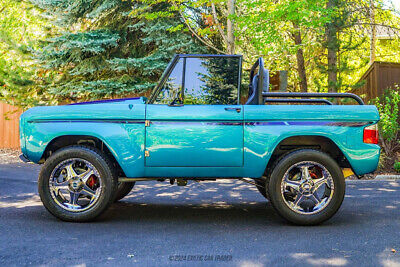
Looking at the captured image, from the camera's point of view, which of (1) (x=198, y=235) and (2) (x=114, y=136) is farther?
(2) (x=114, y=136)

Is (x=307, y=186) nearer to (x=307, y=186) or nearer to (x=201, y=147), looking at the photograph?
(x=307, y=186)

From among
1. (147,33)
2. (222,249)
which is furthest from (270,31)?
(222,249)

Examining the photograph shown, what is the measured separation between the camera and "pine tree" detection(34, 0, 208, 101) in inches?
580

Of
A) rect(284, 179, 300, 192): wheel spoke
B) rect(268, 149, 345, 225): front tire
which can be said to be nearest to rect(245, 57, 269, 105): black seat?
rect(268, 149, 345, 225): front tire

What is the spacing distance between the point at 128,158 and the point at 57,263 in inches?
68.2

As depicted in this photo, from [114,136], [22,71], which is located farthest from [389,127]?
[22,71]

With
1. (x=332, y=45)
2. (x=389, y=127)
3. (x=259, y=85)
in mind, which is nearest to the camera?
(x=259, y=85)

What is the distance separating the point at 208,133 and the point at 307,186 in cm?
130

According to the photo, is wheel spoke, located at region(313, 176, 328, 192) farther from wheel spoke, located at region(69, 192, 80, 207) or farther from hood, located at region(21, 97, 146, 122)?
wheel spoke, located at region(69, 192, 80, 207)

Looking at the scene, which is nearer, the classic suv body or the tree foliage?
the classic suv body

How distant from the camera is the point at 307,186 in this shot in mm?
5172

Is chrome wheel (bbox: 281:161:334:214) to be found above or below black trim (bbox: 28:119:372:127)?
below

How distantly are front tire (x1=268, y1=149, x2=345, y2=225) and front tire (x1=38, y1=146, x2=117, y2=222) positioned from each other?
1.91m

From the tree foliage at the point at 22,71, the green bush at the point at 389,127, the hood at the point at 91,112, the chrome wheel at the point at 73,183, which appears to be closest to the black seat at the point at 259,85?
the hood at the point at 91,112
